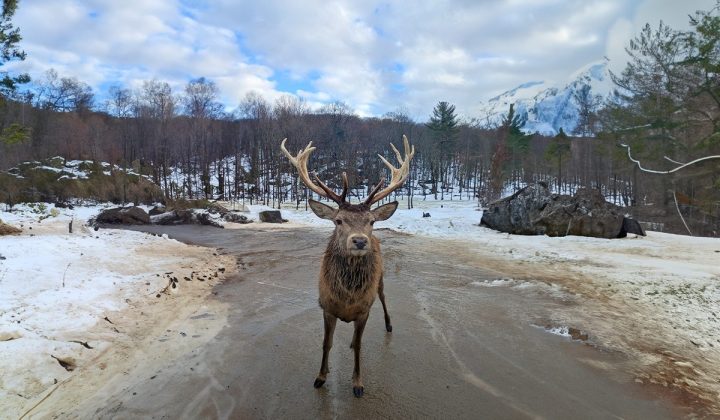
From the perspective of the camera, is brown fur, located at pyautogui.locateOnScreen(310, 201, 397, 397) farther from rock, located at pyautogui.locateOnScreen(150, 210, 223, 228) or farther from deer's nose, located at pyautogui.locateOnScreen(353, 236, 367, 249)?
rock, located at pyautogui.locateOnScreen(150, 210, 223, 228)

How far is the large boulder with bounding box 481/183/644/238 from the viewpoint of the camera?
16.3 metres

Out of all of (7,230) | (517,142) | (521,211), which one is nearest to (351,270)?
(7,230)

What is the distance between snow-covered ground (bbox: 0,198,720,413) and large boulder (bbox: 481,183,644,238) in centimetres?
275

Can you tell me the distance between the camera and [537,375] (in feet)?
14.9

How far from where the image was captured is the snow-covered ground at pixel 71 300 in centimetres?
411

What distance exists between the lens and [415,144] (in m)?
59.5

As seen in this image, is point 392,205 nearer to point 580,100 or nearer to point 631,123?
point 631,123

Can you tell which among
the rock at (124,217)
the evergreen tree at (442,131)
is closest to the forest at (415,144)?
the evergreen tree at (442,131)

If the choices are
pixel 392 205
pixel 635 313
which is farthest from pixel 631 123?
pixel 392 205

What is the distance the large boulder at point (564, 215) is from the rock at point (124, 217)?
797 inches

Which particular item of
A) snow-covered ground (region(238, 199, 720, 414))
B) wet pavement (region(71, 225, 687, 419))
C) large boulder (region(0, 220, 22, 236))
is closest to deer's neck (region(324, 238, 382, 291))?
wet pavement (region(71, 225, 687, 419))

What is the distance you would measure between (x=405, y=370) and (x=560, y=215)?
1530cm

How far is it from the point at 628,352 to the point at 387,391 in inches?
140

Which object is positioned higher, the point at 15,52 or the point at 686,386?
the point at 15,52
